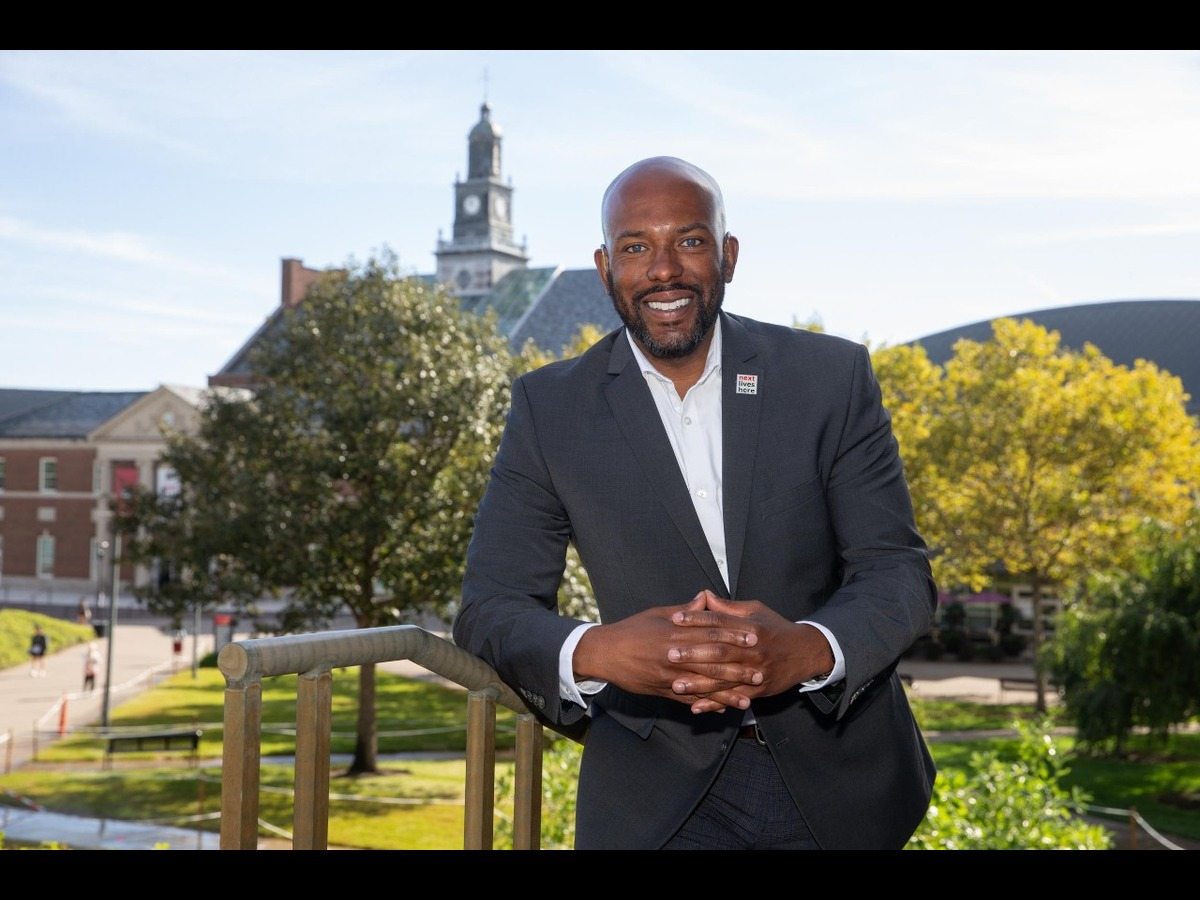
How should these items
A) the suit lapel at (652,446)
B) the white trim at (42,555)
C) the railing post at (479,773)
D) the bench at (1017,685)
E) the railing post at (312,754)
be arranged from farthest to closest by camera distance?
the white trim at (42,555) → the bench at (1017,685) → the railing post at (479,773) → the suit lapel at (652,446) → the railing post at (312,754)

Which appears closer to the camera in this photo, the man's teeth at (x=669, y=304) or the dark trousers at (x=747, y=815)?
the dark trousers at (x=747, y=815)

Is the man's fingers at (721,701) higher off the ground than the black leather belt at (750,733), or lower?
higher

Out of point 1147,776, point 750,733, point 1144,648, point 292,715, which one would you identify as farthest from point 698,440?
point 292,715

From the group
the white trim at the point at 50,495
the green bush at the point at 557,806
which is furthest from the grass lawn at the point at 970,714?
the white trim at the point at 50,495

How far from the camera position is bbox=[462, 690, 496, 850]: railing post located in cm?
331

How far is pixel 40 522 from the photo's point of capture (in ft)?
217

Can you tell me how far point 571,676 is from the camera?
8.97 feet

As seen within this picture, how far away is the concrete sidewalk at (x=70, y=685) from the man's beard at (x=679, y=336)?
76.7 ft

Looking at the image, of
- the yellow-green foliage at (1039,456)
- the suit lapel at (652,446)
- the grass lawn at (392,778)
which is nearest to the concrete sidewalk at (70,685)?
the grass lawn at (392,778)

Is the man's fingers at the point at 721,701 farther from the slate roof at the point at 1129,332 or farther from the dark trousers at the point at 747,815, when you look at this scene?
the slate roof at the point at 1129,332

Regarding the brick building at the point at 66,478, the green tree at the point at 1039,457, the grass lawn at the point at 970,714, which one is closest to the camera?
the grass lawn at the point at 970,714

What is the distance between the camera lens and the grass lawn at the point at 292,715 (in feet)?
86.2

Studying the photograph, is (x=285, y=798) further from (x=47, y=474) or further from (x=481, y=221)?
(x=481, y=221)

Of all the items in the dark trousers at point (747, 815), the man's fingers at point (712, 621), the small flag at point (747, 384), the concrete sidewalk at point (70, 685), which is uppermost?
the small flag at point (747, 384)
